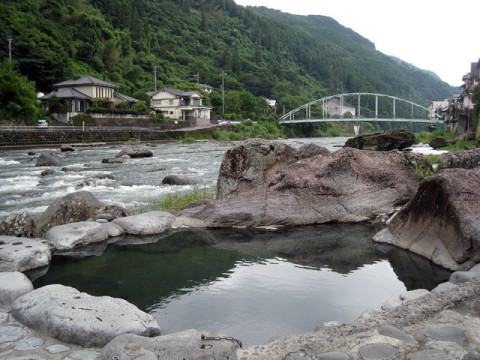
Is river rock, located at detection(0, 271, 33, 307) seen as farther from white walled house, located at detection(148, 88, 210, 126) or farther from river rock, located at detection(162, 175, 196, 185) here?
white walled house, located at detection(148, 88, 210, 126)

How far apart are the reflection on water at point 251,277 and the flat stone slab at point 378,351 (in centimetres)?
151

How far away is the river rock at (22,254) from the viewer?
22.4 ft

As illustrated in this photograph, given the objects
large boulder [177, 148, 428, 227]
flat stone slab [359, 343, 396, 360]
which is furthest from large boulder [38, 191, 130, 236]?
flat stone slab [359, 343, 396, 360]

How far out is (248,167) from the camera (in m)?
12.2

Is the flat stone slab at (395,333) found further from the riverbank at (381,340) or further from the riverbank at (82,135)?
the riverbank at (82,135)

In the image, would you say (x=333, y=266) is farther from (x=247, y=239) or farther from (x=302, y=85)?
(x=302, y=85)

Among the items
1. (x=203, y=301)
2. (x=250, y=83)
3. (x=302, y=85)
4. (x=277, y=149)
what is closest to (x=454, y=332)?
(x=203, y=301)

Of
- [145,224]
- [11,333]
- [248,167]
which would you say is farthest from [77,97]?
[11,333]

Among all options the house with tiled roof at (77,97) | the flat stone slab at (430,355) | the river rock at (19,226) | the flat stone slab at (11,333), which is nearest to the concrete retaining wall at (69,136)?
the house with tiled roof at (77,97)

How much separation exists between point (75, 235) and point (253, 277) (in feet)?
11.7

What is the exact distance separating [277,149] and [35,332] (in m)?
9.16

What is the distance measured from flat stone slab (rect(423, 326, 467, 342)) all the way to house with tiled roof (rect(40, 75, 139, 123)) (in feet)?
174

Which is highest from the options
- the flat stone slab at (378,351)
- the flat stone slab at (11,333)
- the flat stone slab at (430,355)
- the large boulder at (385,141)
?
the large boulder at (385,141)

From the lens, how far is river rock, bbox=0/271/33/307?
5.27 m
